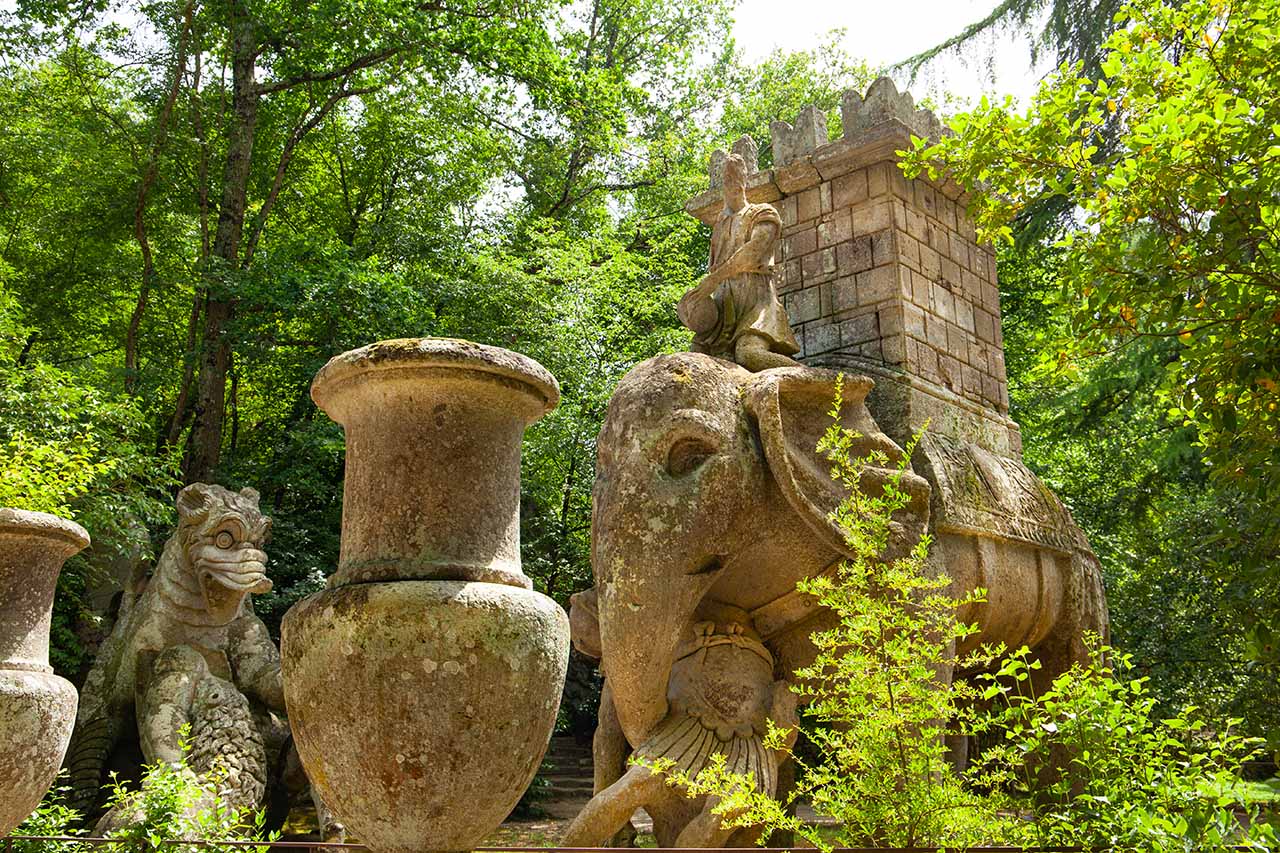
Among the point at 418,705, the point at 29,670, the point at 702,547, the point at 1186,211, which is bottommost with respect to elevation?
the point at 418,705

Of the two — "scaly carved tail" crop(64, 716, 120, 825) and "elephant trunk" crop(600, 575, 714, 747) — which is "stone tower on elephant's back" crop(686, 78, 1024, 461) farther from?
"scaly carved tail" crop(64, 716, 120, 825)

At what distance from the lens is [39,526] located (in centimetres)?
435

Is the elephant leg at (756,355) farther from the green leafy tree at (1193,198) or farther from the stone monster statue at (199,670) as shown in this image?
the stone monster statue at (199,670)

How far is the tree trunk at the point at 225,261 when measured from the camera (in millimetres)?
12570

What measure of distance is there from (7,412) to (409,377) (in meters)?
8.05

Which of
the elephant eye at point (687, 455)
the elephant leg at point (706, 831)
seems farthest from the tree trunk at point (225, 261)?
the elephant leg at point (706, 831)

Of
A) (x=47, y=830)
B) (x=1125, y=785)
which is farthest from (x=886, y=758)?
(x=47, y=830)

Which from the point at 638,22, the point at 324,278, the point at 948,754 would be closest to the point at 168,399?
the point at 324,278

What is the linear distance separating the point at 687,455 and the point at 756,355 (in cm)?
80

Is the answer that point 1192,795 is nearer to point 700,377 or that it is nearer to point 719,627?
point 719,627

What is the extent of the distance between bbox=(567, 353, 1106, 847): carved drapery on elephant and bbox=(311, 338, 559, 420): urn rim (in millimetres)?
1318

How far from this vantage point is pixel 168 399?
588 inches

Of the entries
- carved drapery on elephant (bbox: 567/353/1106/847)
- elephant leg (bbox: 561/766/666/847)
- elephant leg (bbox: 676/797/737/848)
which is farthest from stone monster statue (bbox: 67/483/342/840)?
elephant leg (bbox: 676/797/737/848)

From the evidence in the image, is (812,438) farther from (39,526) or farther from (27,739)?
(27,739)
